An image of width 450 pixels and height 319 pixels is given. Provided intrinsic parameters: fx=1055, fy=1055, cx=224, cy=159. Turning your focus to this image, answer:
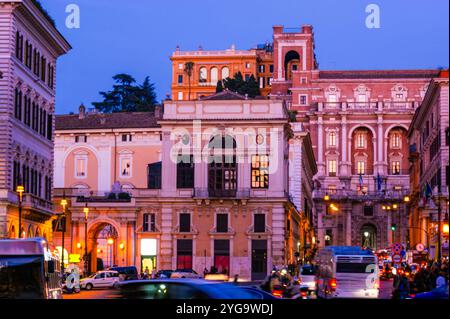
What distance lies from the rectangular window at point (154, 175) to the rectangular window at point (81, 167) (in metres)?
6.67

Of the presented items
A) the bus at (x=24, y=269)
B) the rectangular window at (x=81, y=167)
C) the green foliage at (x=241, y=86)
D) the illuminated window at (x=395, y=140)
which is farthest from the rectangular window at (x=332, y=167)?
the bus at (x=24, y=269)

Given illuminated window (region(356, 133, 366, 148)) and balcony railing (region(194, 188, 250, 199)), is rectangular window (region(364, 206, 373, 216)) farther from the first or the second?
balcony railing (region(194, 188, 250, 199))

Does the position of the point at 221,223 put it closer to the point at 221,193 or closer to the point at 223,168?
the point at 221,193

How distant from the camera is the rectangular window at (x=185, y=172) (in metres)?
91.8

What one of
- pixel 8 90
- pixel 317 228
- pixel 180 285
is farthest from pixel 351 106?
pixel 180 285

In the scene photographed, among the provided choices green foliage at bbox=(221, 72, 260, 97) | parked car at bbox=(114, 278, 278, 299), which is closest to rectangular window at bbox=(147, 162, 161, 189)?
green foliage at bbox=(221, 72, 260, 97)

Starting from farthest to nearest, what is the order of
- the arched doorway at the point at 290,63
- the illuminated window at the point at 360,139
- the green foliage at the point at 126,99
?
the arched doorway at the point at 290,63 → the illuminated window at the point at 360,139 → the green foliage at the point at 126,99

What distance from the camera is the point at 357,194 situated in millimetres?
167375

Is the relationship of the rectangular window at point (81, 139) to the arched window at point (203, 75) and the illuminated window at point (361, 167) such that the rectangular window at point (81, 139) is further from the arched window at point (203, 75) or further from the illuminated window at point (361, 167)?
the arched window at point (203, 75)

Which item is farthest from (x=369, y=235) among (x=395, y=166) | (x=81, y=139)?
(x=81, y=139)

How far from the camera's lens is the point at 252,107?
92.8 m
